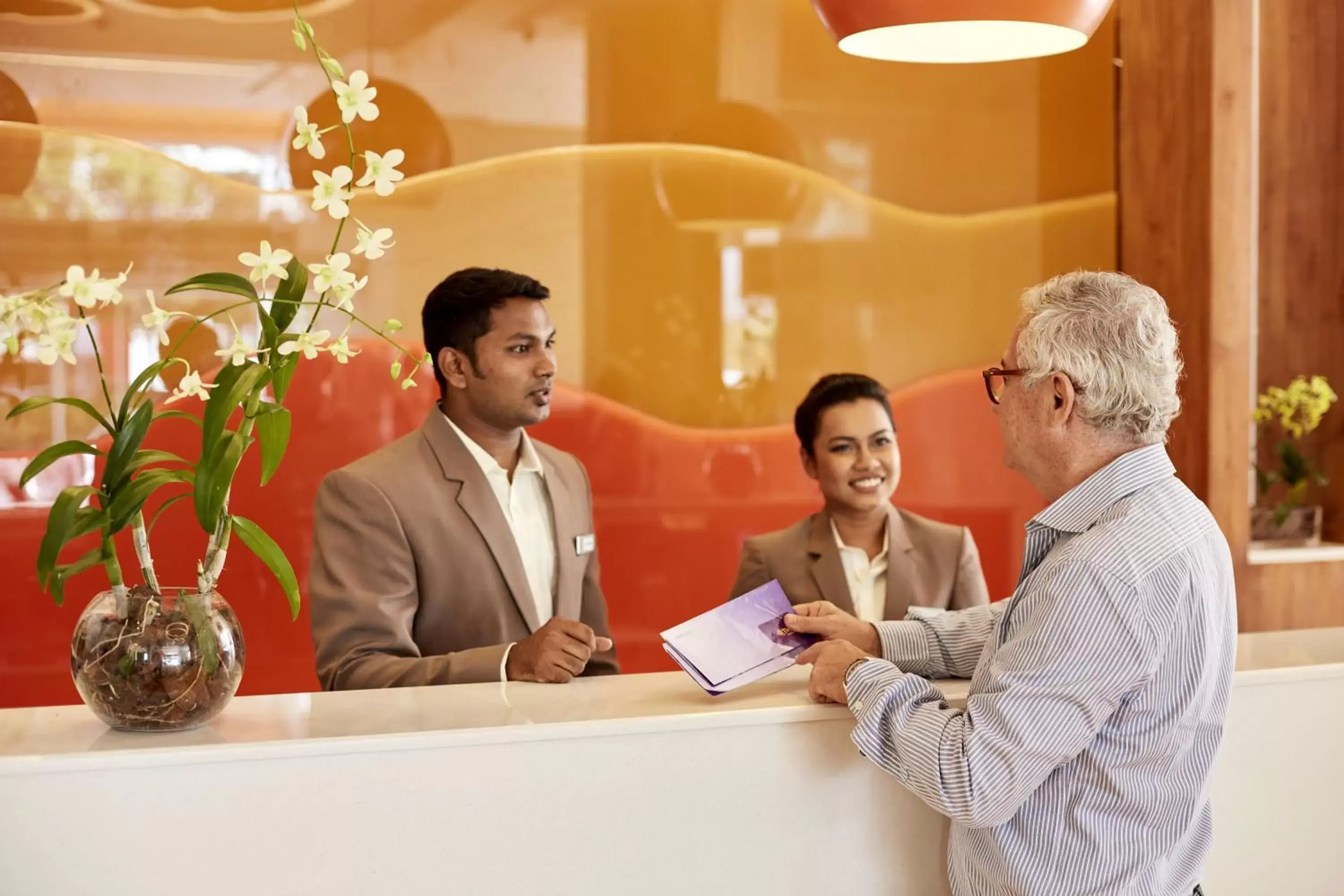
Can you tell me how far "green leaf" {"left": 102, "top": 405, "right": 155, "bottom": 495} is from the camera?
A: 5.43ft

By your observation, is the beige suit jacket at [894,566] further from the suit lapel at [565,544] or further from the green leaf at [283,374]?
the green leaf at [283,374]

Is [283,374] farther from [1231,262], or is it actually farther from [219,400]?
[1231,262]

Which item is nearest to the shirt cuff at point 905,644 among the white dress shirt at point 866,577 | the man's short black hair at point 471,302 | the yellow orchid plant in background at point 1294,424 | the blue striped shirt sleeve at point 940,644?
the blue striped shirt sleeve at point 940,644

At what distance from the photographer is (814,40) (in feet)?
13.8

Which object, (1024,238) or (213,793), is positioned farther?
(1024,238)

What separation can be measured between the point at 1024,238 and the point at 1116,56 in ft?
2.22

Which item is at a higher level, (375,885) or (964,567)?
(964,567)

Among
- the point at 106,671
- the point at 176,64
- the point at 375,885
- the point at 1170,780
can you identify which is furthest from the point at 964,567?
the point at 176,64

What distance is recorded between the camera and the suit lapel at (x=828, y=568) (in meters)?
3.05

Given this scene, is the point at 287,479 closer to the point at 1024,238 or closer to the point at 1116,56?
the point at 1024,238

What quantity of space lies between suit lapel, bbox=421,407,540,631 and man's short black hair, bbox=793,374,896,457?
2.61 feet

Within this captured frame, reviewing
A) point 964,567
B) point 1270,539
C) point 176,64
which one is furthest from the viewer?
point 1270,539

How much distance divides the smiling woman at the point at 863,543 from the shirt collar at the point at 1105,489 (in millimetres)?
1321

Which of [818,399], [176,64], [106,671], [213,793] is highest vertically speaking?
[176,64]
